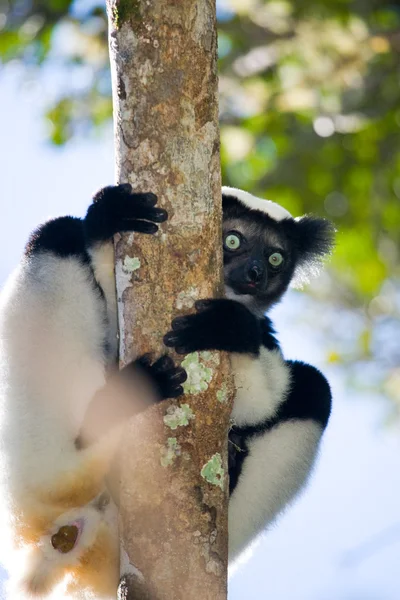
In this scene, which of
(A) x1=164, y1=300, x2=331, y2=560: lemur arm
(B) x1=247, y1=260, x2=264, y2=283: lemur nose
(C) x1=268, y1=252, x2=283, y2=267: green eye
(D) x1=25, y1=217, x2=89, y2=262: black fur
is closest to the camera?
(D) x1=25, y1=217, x2=89, y2=262: black fur

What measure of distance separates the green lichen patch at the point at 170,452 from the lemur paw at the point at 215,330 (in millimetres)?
300

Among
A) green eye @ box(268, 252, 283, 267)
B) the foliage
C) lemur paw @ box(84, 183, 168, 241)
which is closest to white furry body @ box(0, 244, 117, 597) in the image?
lemur paw @ box(84, 183, 168, 241)

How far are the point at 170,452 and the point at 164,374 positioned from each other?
0.25 metres

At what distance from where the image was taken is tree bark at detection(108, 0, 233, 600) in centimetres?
269

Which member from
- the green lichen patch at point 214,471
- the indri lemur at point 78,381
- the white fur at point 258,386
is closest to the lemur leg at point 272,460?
the white fur at point 258,386

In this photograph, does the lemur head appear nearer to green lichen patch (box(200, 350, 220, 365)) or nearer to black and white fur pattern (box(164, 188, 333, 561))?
black and white fur pattern (box(164, 188, 333, 561))

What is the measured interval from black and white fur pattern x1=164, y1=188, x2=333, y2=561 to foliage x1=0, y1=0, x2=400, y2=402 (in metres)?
2.20

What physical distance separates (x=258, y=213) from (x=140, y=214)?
1.90m

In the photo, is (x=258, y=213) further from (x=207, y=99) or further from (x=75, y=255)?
(x=207, y=99)

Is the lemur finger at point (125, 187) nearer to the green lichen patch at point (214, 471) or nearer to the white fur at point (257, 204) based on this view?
the green lichen patch at point (214, 471)

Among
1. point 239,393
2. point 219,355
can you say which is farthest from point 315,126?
point 219,355

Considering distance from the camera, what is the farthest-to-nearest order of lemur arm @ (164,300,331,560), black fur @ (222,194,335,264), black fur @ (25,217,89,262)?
black fur @ (222,194,335,264), lemur arm @ (164,300,331,560), black fur @ (25,217,89,262)

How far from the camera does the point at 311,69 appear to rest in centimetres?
663

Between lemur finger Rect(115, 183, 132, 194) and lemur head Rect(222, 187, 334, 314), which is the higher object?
lemur finger Rect(115, 183, 132, 194)
